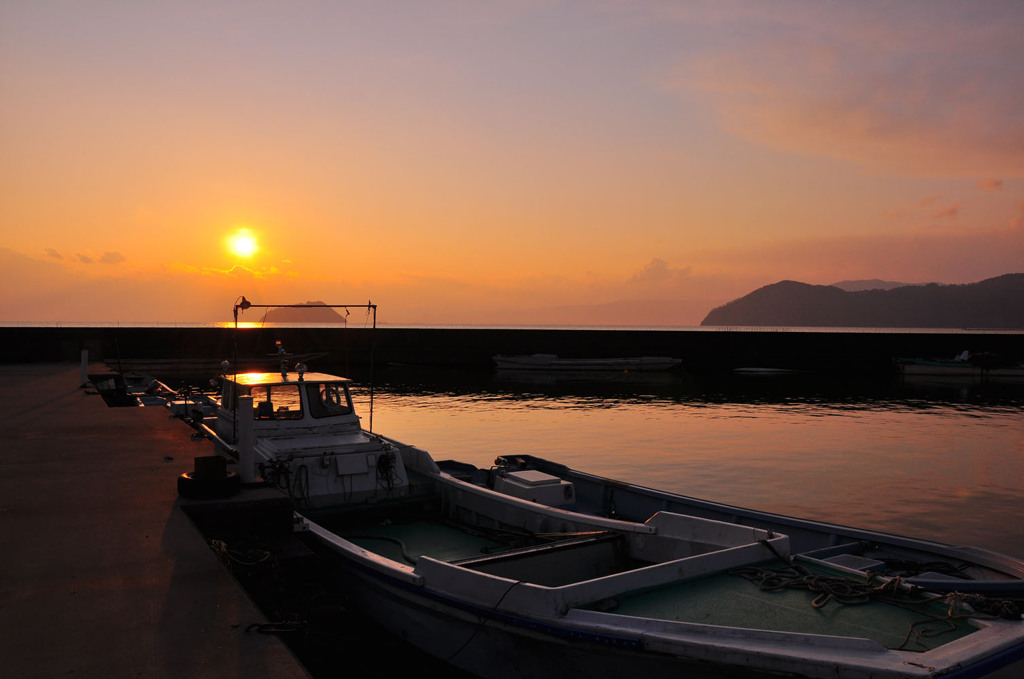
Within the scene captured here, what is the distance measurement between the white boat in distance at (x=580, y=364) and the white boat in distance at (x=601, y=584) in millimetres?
58005

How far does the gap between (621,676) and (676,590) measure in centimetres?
127

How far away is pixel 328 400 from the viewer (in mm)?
14109

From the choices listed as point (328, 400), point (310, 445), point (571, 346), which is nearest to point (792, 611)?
point (310, 445)

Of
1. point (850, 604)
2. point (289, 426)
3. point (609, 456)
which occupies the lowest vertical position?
point (609, 456)

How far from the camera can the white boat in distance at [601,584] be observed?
20.7 feet

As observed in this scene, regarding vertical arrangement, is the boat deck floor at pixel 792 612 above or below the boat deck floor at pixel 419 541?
above

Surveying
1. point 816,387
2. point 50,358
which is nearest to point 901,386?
point 816,387

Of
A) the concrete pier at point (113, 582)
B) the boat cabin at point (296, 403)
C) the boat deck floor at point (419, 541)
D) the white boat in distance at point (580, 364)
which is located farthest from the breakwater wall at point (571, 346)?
the boat deck floor at point (419, 541)

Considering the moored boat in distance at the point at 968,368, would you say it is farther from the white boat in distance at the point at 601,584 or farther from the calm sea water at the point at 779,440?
the white boat in distance at the point at 601,584

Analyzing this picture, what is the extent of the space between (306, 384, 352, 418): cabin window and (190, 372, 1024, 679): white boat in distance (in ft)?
0.81

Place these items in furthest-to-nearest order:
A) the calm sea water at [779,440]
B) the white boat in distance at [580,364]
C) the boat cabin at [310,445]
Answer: the white boat in distance at [580,364] → the calm sea water at [779,440] → the boat cabin at [310,445]

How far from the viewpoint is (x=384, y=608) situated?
9.59m

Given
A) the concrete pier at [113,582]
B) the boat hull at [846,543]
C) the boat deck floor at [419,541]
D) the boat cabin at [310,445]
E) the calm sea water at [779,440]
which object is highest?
the boat cabin at [310,445]

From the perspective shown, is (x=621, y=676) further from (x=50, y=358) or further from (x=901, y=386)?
(x=50, y=358)
